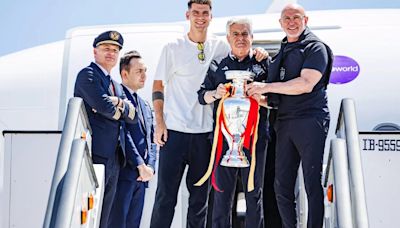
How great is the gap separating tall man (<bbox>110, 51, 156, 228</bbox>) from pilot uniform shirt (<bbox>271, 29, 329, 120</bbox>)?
118 centimetres

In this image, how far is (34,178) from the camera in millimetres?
5020

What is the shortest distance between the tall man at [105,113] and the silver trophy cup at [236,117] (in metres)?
0.84

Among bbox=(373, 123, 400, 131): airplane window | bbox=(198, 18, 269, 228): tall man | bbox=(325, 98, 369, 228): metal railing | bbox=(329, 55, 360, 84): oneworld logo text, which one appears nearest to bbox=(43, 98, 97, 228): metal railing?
bbox=(198, 18, 269, 228): tall man

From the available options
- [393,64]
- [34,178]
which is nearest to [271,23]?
[393,64]

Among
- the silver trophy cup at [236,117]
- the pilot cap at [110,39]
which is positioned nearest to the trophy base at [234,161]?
the silver trophy cup at [236,117]

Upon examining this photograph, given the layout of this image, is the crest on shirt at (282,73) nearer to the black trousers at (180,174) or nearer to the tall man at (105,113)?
the black trousers at (180,174)

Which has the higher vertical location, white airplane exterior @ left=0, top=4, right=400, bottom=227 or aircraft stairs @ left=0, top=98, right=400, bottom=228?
white airplane exterior @ left=0, top=4, right=400, bottom=227

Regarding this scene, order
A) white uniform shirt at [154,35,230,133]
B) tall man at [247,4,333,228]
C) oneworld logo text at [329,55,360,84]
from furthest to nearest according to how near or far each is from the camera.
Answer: oneworld logo text at [329,55,360,84], white uniform shirt at [154,35,230,133], tall man at [247,4,333,228]

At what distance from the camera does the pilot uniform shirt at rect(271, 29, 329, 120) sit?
408 cm

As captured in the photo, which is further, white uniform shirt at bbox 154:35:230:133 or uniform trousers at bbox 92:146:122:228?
white uniform shirt at bbox 154:35:230:133

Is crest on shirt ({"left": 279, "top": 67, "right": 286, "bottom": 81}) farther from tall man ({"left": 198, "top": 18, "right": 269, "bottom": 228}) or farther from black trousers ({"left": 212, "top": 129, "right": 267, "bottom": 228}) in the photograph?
black trousers ({"left": 212, "top": 129, "right": 267, "bottom": 228})

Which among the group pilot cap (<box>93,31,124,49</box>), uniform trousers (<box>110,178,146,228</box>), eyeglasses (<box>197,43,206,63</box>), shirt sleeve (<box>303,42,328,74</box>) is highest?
pilot cap (<box>93,31,124,49</box>)

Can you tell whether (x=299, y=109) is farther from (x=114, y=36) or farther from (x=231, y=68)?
(x=114, y=36)

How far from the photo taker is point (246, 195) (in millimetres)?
4336
